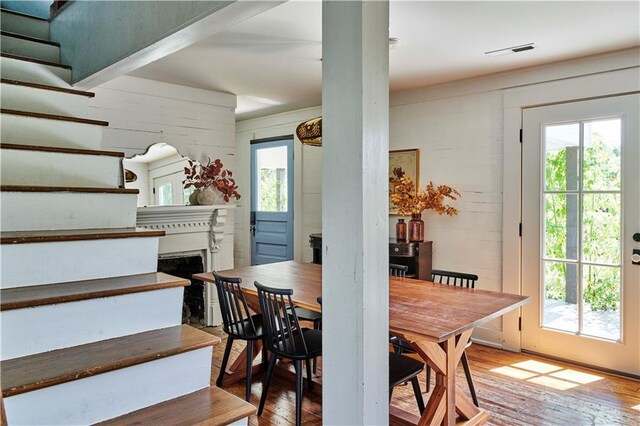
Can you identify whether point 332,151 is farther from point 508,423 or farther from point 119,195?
point 508,423

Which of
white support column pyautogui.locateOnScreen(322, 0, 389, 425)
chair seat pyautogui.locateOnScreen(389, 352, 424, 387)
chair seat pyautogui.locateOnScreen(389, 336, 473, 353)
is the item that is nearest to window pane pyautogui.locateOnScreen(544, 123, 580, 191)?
chair seat pyautogui.locateOnScreen(389, 336, 473, 353)

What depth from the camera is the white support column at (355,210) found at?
1035mm

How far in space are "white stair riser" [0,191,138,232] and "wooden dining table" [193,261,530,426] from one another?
3.34 feet

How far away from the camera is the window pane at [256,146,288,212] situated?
218 inches

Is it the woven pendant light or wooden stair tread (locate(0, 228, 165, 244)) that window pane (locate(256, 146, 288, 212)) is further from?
wooden stair tread (locate(0, 228, 165, 244))

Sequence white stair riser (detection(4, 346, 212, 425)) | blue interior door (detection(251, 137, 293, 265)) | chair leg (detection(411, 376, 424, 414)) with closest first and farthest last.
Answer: white stair riser (detection(4, 346, 212, 425)) < chair leg (detection(411, 376, 424, 414)) < blue interior door (detection(251, 137, 293, 265))

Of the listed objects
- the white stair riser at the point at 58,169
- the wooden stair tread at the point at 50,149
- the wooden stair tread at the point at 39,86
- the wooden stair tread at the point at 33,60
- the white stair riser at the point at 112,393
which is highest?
the wooden stair tread at the point at 33,60

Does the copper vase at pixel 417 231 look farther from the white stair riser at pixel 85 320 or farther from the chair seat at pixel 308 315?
the white stair riser at pixel 85 320

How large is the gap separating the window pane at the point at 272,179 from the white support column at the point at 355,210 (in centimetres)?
443

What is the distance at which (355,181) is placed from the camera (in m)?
1.04

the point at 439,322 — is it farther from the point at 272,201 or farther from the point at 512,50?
the point at 272,201

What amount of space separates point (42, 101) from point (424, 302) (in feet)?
7.58

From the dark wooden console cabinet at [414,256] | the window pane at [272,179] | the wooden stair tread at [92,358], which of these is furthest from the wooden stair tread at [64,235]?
the window pane at [272,179]

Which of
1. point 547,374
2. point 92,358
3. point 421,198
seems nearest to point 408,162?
point 421,198
